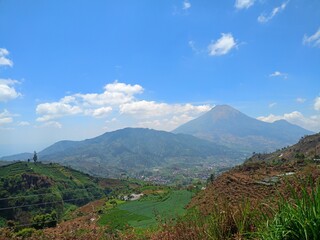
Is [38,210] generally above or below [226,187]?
below

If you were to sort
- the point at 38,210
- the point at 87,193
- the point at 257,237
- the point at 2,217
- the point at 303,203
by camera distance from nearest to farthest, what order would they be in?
the point at 303,203 → the point at 257,237 → the point at 2,217 → the point at 38,210 → the point at 87,193

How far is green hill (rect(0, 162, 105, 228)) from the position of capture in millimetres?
46438

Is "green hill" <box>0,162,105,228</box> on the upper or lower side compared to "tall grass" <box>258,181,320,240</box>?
lower

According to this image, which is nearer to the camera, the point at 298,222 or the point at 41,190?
the point at 298,222

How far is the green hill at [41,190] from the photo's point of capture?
46438mm

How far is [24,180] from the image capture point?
194 feet

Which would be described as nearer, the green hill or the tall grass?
the tall grass

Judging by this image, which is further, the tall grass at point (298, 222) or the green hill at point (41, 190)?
the green hill at point (41, 190)

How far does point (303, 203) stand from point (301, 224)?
216 millimetres

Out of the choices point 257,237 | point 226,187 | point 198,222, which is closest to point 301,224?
point 257,237

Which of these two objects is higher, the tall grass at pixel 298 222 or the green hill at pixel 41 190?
the tall grass at pixel 298 222

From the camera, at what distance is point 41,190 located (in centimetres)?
5675

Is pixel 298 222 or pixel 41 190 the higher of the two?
pixel 298 222

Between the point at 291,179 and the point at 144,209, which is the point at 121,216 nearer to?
the point at 144,209
